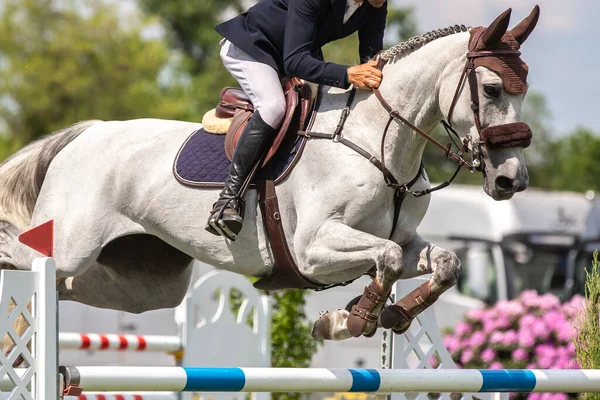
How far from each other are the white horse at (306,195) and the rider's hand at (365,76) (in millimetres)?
65

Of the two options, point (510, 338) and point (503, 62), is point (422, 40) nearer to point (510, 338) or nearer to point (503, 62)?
point (503, 62)

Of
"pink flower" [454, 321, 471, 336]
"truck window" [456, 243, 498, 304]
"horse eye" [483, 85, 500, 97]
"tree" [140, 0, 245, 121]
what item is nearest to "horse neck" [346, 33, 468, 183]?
"horse eye" [483, 85, 500, 97]

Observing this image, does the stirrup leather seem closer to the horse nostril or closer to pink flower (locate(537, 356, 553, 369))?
the horse nostril

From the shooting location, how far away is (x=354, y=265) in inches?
177

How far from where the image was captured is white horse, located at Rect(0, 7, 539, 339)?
4.44 metres

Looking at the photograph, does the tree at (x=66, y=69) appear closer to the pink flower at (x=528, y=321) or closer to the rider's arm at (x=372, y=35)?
the pink flower at (x=528, y=321)

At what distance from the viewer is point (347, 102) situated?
486cm

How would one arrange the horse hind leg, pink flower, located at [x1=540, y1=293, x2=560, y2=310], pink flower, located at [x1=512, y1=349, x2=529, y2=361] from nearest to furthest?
1. the horse hind leg
2. pink flower, located at [x1=512, y1=349, x2=529, y2=361]
3. pink flower, located at [x1=540, y1=293, x2=560, y2=310]

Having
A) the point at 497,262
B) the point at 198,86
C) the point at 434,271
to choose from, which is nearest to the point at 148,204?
the point at 434,271

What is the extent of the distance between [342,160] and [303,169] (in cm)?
21

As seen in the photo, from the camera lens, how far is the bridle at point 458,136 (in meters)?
4.32

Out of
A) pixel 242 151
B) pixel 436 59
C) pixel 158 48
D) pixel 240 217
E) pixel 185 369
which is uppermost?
pixel 158 48

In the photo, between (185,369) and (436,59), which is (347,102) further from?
(185,369)

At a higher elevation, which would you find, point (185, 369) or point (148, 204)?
point (148, 204)
